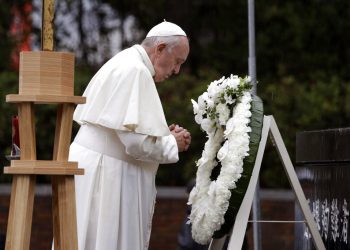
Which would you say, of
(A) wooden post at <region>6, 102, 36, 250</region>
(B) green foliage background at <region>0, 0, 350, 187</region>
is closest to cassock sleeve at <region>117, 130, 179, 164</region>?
(A) wooden post at <region>6, 102, 36, 250</region>

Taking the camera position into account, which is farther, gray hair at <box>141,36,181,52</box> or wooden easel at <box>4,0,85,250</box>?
gray hair at <box>141,36,181,52</box>

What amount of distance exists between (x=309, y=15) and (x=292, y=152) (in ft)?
8.51

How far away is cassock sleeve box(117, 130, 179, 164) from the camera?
6145 millimetres

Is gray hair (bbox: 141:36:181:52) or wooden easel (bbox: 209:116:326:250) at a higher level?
gray hair (bbox: 141:36:181:52)

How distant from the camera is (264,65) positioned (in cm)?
1543

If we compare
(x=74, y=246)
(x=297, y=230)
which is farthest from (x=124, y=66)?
(x=297, y=230)

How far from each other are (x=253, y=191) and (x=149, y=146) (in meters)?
0.63

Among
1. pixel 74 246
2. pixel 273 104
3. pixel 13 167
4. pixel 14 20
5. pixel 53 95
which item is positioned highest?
pixel 14 20

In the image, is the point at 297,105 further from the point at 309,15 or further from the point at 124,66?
the point at 124,66

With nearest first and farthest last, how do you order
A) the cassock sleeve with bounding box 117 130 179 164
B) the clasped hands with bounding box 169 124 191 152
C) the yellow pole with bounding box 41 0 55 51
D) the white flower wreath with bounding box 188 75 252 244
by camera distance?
the yellow pole with bounding box 41 0 55 51 → the white flower wreath with bounding box 188 75 252 244 → the cassock sleeve with bounding box 117 130 179 164 → the clasped hands with bounding box 169 124 191 152

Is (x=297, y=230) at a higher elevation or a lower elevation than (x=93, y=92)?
lower

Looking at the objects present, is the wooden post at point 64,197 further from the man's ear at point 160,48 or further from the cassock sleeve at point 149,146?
the man's ear at point 160,48

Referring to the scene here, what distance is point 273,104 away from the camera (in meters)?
13.8

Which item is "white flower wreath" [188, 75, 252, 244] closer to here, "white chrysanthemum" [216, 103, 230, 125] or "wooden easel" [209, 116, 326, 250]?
"white chrysanthemum" [216, 103, 230, 125]
